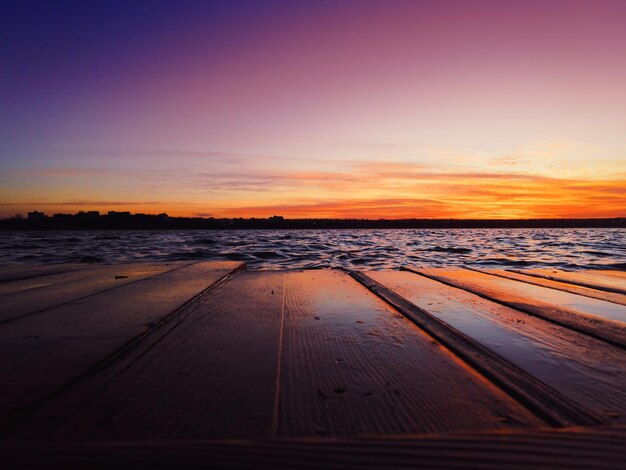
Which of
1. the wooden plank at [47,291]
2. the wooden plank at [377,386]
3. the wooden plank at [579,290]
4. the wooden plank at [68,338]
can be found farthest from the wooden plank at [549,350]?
the wooden plank at [47,291]

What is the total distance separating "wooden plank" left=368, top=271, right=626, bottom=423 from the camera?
1.02 m

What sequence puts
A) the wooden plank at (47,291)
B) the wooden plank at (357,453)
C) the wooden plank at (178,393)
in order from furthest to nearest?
1. the wooden plank at (47,291)
2. the wooden plank at (178,393)
3. the wooden plank at (357,453)

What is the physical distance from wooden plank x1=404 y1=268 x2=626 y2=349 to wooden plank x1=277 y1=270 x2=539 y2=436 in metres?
0.78

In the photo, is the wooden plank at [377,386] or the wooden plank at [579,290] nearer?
the wooden plank at [377,386]

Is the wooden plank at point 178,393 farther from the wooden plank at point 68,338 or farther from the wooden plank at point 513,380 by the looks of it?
the wooden plank at point 513,380

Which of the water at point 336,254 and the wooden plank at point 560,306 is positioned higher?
the wooden plank at point 560,306

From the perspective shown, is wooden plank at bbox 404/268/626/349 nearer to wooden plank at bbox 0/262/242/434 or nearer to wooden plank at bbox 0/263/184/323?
wooden plank at bbox 0/262/242/434

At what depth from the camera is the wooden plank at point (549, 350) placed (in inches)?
40.3

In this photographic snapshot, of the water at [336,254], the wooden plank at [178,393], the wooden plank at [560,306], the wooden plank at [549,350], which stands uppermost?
the wooden plank at [178,393]

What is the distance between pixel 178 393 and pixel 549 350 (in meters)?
1.29

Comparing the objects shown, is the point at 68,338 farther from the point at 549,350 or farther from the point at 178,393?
the point at 549,350

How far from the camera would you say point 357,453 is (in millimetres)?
744

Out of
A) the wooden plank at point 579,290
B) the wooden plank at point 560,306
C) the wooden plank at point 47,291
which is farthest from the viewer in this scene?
the wooden plank at point 579,290

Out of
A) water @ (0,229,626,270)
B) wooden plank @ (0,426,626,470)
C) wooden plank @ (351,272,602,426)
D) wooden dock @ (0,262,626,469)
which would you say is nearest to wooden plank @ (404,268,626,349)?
wooden dock @ (0,262,626,469)
